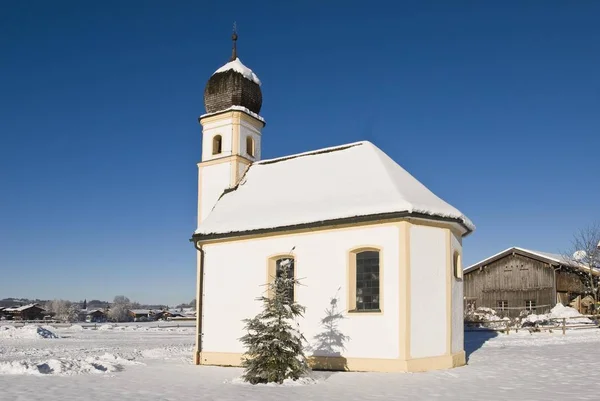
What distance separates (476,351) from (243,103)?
12.8 metres

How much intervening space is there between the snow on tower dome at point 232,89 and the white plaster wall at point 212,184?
251 centimetres

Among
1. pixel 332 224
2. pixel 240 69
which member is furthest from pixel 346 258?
pixel 240 69

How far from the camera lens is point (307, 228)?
671 inches

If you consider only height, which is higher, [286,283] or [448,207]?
[448,207]

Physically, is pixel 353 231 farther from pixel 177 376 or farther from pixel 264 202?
pixel 177 376

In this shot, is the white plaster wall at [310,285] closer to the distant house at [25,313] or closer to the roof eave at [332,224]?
the roof eave at [332,224]

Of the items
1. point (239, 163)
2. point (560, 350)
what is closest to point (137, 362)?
point (239, 163)

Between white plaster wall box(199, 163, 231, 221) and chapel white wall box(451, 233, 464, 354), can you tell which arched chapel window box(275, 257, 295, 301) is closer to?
chapel white wall box(451, 233, 464, 354)

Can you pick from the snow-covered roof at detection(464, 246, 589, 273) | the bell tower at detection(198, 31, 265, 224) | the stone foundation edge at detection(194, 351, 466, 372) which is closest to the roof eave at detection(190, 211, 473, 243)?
the bell tower at detection(198, 31, 265, 224)

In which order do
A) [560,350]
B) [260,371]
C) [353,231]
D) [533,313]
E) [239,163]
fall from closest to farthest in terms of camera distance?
1. [260,371]
2. [353,231]
3. [560,350]
4. [239,163]
5. [533,313]

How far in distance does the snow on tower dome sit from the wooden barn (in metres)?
23.3

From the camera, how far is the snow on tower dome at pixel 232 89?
22.9m

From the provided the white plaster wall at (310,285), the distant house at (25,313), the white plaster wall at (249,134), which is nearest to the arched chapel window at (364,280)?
the white plaster wall at (310,285)

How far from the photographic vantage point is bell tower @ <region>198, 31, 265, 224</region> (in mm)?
22094
